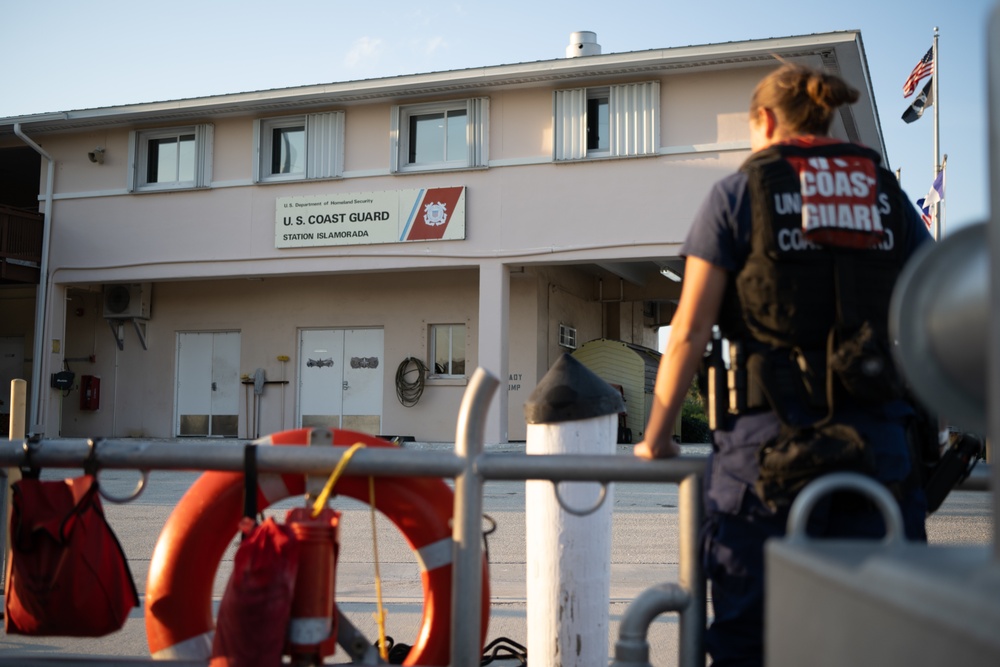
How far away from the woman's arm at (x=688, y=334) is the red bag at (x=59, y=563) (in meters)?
1.60

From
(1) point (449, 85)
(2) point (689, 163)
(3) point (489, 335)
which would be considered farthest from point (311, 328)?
(2) point (689, 163)

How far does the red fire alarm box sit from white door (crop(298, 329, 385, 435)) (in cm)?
493

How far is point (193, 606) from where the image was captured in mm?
2703

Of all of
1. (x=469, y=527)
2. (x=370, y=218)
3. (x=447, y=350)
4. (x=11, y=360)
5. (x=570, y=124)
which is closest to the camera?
(x=469, y=527)

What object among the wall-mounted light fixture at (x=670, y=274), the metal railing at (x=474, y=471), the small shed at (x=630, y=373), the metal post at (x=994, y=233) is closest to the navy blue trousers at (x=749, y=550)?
the metal railing at (x=474, y=471)

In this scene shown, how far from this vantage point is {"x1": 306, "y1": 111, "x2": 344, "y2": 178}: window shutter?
61.7 ft

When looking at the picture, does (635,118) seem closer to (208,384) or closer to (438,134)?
(438,134)

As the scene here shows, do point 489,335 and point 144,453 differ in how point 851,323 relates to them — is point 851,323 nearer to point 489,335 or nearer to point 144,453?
point 144,453

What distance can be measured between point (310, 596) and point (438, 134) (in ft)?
55.0

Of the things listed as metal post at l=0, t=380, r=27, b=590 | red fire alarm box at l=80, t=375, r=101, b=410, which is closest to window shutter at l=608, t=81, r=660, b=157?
red fire alarm box at l=80, t=375, r=101, b=410

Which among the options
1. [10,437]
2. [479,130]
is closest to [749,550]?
[10,437]

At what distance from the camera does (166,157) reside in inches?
795

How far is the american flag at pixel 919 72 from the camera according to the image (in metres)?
22.8

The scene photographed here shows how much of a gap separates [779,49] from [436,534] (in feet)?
49.6
